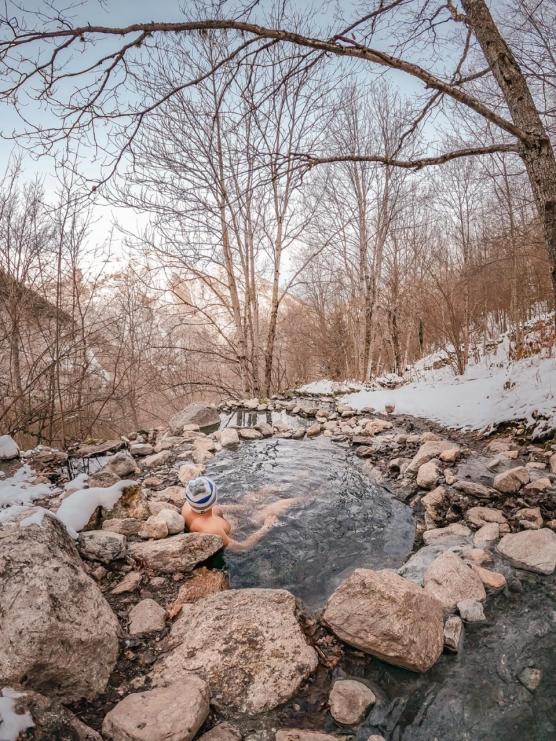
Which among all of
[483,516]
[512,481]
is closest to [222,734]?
[483,516]

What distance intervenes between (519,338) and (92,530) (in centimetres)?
776

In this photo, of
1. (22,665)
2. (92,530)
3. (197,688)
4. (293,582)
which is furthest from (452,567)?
(92,530)

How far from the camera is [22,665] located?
131 cm

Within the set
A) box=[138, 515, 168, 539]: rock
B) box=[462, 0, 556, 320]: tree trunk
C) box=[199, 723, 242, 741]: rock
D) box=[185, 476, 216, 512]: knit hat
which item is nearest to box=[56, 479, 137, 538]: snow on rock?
box=[138, 515, 168, 539]: rock

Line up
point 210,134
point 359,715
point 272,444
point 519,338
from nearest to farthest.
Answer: point 359,715
point 272,444
point 519,338
point 210,134

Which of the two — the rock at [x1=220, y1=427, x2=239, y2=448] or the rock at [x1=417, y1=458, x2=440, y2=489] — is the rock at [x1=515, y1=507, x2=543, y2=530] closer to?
the rock at [x1=417, y1=458, x2=440, y2=489]

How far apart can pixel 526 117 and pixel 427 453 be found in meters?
2.89

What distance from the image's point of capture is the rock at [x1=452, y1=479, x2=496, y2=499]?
292cm

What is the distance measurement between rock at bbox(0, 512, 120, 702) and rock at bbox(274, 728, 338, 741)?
714mm

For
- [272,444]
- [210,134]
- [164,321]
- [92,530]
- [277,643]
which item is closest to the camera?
[277,643]

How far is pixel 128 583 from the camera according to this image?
2174mm

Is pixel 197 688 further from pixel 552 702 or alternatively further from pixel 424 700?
pixel 552 702

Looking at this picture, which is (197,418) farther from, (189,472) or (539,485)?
(539,485)

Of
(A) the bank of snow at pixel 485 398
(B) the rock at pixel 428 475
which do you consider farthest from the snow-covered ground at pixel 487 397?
(B) the rock at pixel 428 475
